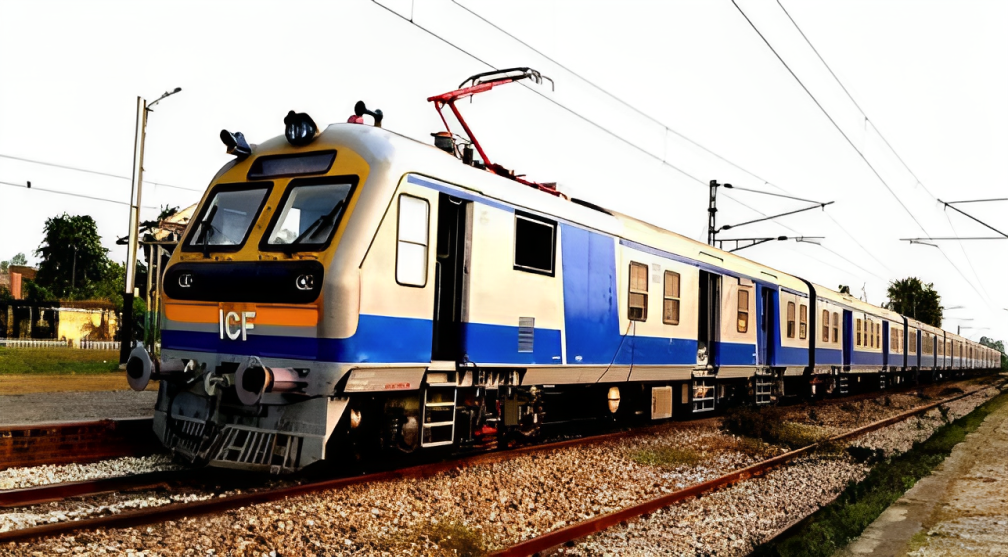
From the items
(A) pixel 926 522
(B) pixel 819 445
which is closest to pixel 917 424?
(B) pixel 819 445

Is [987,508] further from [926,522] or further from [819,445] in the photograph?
[819,445]

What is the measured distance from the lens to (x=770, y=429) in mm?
13445

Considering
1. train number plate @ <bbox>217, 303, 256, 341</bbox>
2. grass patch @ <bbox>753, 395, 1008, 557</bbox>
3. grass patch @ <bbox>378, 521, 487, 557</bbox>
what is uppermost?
train number plate @ <bbox>217, 303, 256, 341</bbox>

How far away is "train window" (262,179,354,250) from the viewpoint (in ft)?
23.9

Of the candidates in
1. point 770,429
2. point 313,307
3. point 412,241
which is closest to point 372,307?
point 313,307

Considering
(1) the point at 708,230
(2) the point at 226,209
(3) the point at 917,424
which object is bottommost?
(3) the point at 917,424

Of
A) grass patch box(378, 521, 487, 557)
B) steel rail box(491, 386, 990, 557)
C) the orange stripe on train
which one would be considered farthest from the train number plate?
steel rail box(491, 386, 990, 557)

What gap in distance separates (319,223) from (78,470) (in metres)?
3.37

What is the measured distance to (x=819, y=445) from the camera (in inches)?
481

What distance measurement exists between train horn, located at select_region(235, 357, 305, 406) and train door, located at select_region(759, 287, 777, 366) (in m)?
12.5

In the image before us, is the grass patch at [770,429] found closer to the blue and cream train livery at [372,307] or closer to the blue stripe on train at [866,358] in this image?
the blue and cream train livery at [372,307]

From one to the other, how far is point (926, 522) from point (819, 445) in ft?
17.7

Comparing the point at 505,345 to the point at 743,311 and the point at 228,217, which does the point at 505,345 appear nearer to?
the point at 228,217

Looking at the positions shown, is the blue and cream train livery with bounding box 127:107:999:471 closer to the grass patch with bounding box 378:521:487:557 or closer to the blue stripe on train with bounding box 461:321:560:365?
the blue stripe on train with bounding box 461:321:560:365
